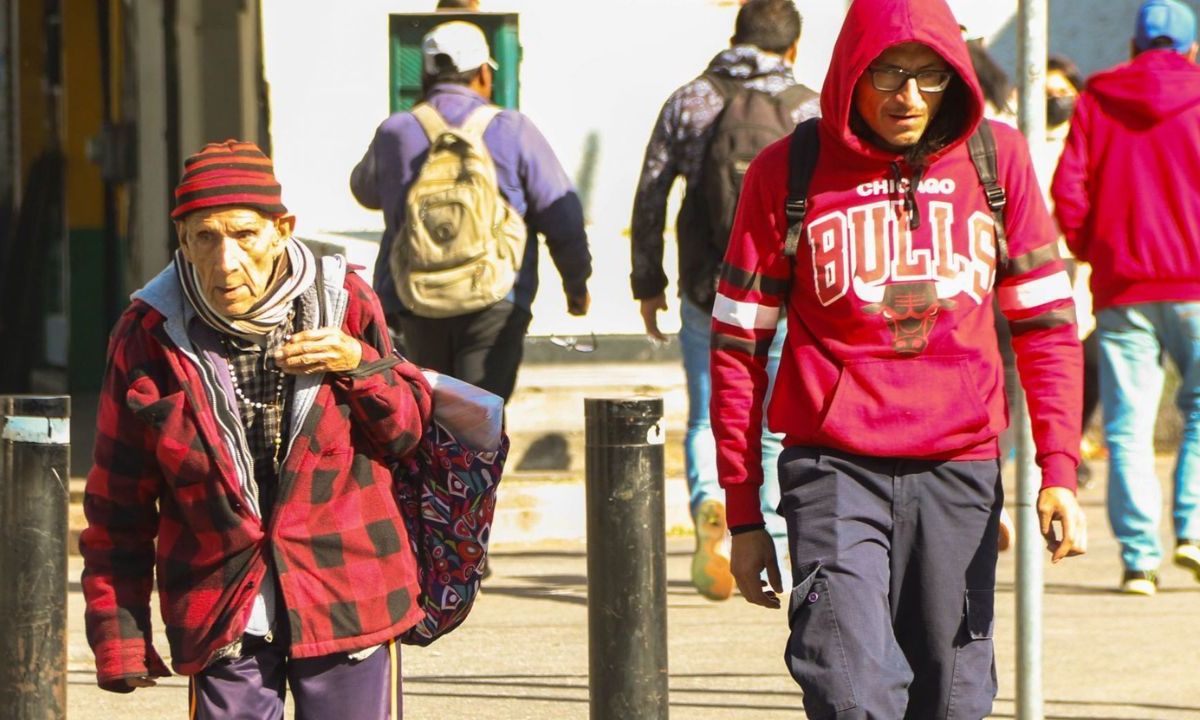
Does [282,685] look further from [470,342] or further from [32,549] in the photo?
[470,342]

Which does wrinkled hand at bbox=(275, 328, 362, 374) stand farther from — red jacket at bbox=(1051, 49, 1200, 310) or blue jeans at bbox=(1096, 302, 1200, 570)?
blue jeans at bbox=(1096, 302, 1200, 570)

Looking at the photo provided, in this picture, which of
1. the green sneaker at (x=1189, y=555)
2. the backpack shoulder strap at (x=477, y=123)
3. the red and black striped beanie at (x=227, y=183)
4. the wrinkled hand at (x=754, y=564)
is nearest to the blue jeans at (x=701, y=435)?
the backpack shoulder strap at (x=477, y=123)

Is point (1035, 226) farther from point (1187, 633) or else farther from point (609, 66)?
point (609, 66)

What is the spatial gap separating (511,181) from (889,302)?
3.63 metres

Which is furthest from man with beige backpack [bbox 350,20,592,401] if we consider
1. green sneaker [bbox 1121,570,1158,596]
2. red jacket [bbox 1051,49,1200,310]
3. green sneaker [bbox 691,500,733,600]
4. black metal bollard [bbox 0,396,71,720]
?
black metal bollard [bbox 0,396,71,720]

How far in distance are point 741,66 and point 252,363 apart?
372 centimetres

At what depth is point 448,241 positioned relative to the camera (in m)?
7.34

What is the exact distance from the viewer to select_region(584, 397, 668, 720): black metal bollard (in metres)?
4.97

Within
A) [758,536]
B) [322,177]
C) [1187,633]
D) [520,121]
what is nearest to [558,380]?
[322,177]

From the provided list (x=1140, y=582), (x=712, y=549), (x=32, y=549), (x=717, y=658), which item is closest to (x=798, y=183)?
(x=32, y=549)

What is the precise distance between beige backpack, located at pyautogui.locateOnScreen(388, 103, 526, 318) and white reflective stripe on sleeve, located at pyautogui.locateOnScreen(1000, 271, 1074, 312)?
11.4 feet

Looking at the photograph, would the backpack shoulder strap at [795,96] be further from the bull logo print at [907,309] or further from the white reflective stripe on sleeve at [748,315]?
the bull logo print at [907,309]

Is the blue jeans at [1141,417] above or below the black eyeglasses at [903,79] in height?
below

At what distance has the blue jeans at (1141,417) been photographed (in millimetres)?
7426
